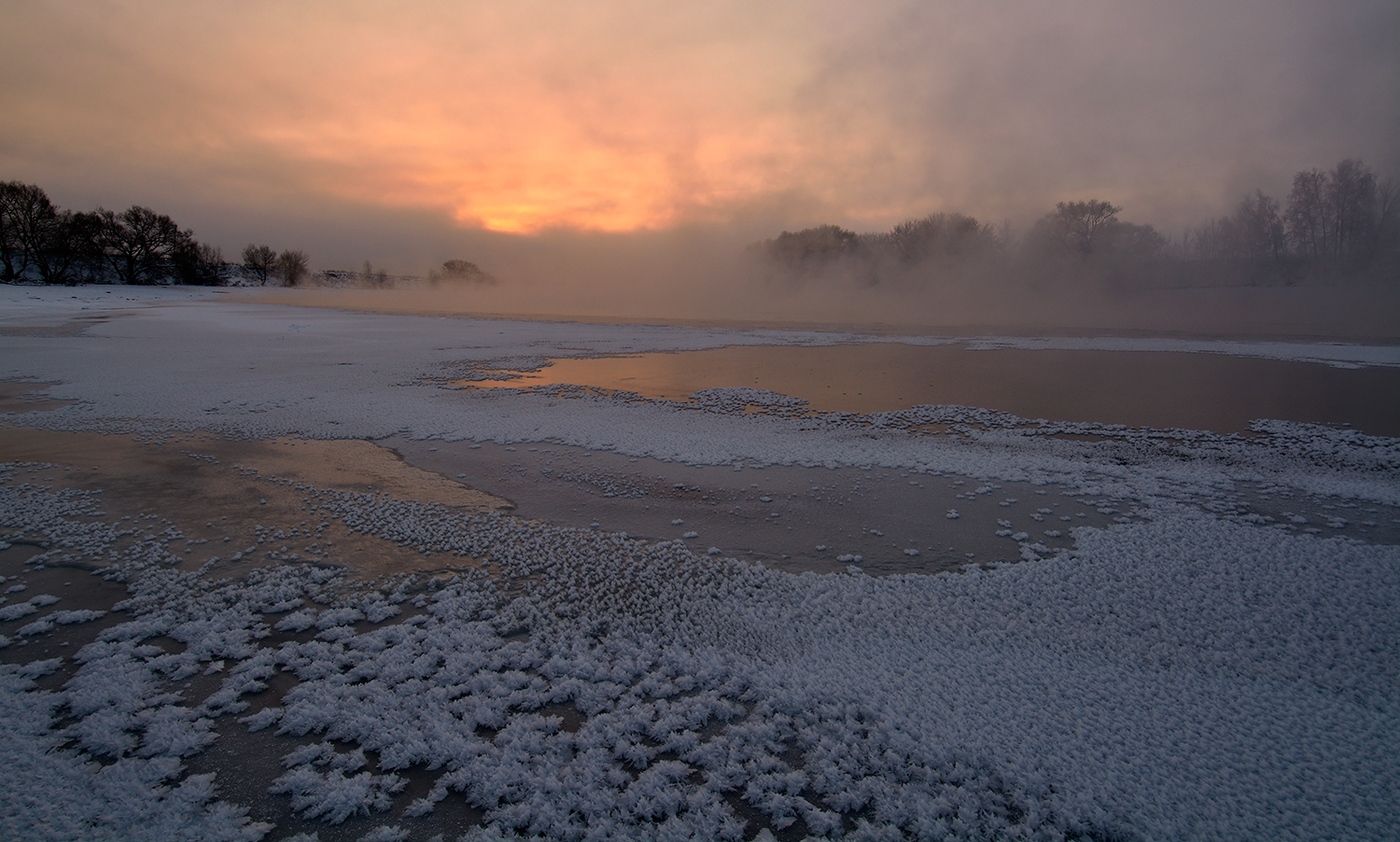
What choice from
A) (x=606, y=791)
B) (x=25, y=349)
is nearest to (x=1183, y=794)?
(x=606, y=791)

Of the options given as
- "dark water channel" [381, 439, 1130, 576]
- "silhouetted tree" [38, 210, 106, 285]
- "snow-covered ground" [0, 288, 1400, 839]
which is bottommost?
"snow-covered ground" [0, 288, 1400, 839]

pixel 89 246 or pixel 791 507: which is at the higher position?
pixel 89 246

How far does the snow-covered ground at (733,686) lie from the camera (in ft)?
6.79

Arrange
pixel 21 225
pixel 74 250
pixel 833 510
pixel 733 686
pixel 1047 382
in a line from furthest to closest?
pixel 74 250 < pixel 21 225 < pixel 1047 382 < pixel 833 510 < pixel 733 686

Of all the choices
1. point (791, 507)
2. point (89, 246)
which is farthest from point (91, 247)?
point (791, 507)

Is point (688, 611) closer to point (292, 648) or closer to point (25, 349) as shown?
point (292, 648)

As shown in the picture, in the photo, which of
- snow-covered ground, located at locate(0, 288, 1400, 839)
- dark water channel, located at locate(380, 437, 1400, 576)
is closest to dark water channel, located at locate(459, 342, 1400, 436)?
dark water channel, located at locate(380, 437, 1400, 576)

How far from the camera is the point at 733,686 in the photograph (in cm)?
270

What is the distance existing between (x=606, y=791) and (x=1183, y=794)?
1.99m

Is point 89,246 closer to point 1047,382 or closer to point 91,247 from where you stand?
point 91,247

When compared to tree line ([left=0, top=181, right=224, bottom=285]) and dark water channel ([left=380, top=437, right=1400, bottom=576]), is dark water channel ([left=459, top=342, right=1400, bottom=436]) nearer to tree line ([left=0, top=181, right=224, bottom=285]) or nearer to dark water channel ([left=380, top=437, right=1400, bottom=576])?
dark water channel ([left=380, top=437, right=1400, bottom=576])

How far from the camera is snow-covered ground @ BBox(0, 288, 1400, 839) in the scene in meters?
2.07

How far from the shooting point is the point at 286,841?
1.94m

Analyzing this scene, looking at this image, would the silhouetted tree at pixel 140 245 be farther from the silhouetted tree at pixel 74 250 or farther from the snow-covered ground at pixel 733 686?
the snow-covered ground at pixel 733 686
